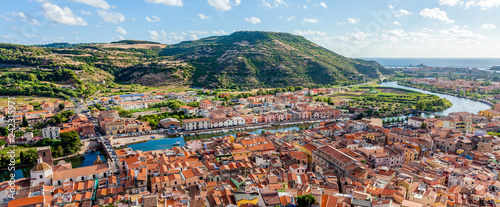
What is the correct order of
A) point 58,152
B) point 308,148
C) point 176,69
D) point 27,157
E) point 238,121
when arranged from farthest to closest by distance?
point 176,69, point 238,121, point 58,152, point 27,157, point 308,148

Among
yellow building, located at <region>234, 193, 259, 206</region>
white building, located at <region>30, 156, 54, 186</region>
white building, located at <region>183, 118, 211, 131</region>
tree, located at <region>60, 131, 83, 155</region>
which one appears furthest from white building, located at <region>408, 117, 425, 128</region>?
tree, located at <region>60, 131, 83, 155</region>

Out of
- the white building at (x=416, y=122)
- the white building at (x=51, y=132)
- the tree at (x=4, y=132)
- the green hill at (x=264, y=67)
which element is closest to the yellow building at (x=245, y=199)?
the white building at (x=51, y=132)

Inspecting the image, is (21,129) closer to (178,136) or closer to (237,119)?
(178,136)

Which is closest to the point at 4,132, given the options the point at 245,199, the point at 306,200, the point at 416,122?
the point at 245,199

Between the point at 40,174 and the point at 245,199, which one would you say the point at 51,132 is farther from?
the point at 245,199

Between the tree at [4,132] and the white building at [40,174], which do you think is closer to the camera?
the white building at [40,174]

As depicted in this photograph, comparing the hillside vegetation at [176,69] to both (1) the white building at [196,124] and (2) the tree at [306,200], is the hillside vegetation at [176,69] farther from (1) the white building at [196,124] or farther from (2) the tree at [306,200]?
(2) the tree at [306,200]

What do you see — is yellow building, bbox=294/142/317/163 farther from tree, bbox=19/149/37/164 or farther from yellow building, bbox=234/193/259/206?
tree, bbox=19/149/37/164

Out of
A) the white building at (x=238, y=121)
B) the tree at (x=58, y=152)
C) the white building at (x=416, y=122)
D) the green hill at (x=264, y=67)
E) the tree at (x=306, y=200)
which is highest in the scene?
the green hill at (x=264, y=67)

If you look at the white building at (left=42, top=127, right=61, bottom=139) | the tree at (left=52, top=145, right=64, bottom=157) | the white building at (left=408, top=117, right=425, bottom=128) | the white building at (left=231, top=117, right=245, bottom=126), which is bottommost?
the white building at (left=408, top=117, right=425, bottom=128)
